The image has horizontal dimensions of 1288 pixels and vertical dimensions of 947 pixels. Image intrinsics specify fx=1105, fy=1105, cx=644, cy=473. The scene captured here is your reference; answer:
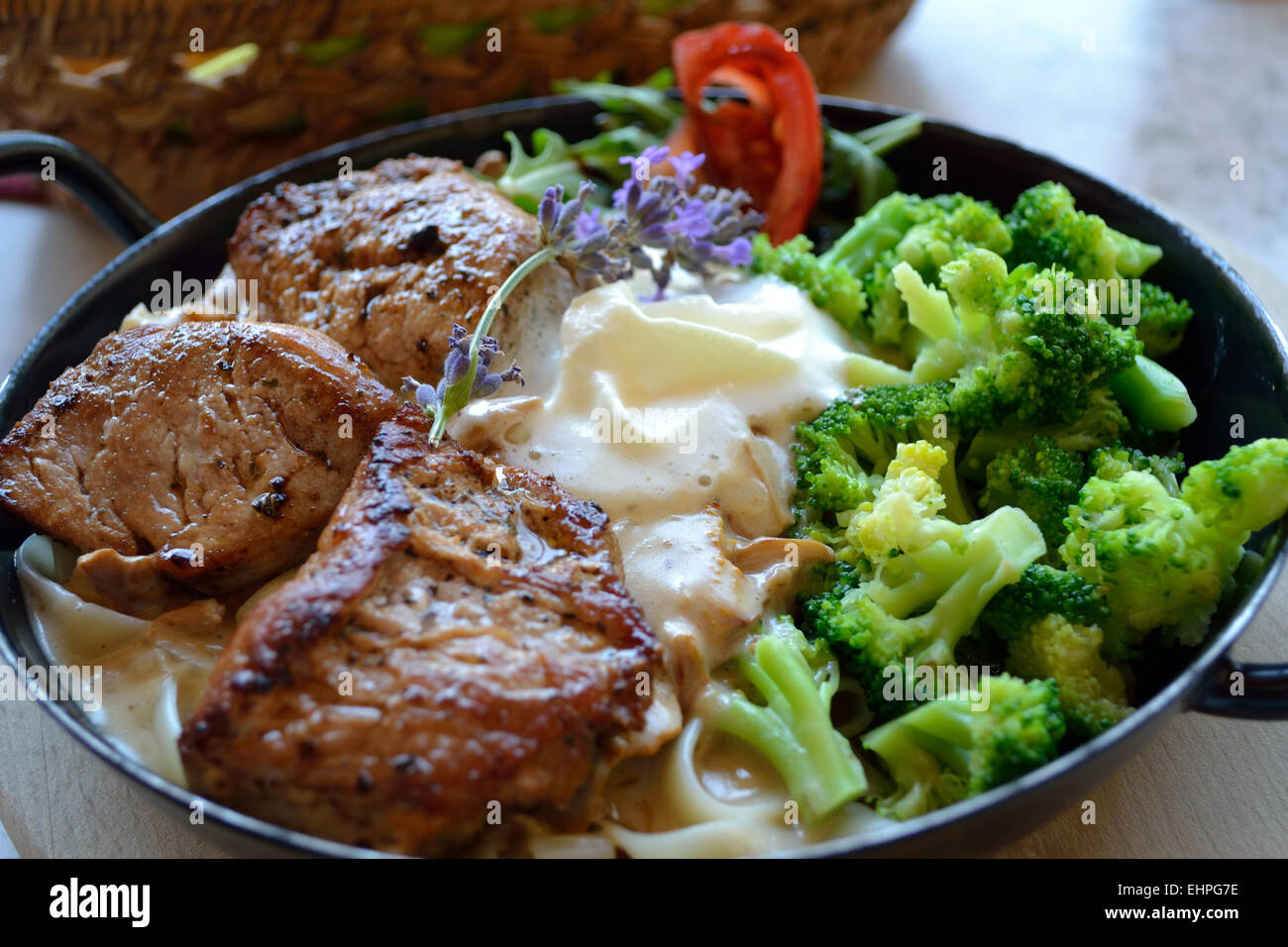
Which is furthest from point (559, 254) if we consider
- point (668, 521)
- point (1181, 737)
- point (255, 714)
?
point (1181, 737)

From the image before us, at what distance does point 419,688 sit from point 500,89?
11.6 feet

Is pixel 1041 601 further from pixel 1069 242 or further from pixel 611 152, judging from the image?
pixel 611 152

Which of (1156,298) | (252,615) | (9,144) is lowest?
(252,615)

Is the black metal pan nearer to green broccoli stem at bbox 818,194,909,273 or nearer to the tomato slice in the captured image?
the tomato slice

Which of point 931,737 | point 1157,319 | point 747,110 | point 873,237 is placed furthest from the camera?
point 747,110

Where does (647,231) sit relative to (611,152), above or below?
below

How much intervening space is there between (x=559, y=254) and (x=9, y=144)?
176 cm

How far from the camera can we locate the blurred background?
4391mm

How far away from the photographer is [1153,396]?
3.02 metres

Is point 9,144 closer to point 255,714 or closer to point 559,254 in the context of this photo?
point 559,254

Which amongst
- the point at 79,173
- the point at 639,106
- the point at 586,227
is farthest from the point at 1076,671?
the point at 79,173

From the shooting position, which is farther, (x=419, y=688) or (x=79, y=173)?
(x=79, y=173)
